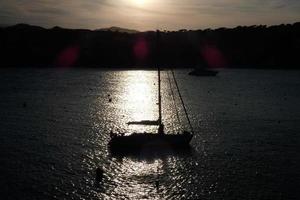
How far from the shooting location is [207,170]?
54312mm

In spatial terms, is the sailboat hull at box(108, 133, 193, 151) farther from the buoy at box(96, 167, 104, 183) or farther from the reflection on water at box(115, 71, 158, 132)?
the reflection on water at box(115, 71, 158, 132)

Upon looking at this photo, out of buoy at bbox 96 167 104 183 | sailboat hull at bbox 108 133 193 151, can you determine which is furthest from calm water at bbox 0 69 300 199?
sailboat hull at bbox 108 133 193 151

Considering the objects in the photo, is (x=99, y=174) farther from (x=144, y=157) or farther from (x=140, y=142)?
(x=140, y=142)

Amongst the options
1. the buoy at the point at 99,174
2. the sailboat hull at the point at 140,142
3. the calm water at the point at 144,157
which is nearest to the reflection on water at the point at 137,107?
the calm water at the point at 144,157

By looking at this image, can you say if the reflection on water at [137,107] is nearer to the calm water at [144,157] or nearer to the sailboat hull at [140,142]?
the calm water at [144,157]

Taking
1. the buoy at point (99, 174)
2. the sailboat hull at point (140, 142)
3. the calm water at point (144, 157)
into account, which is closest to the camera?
the calm water at point (144, 157)

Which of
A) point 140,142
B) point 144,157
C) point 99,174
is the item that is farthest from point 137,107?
point 99,174

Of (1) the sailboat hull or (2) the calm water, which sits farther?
(1) the sailboat hull

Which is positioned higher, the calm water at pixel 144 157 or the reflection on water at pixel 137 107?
the reflection on water at pixel 137 107

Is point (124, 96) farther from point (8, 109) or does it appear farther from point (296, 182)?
point (296, 182)

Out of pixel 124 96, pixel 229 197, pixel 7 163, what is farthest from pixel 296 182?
pixel 124 96

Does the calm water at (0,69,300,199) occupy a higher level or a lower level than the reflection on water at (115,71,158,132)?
lower

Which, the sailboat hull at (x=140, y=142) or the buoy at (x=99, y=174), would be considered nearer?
the buoy at (x=99, y=174)

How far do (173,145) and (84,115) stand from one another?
34.3m
